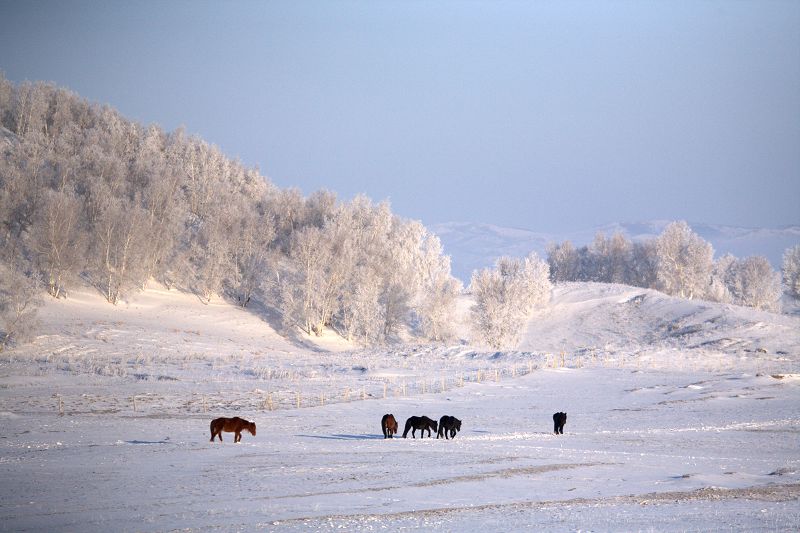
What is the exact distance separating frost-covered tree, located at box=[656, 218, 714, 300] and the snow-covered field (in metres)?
45.1

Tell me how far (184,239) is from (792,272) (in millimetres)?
92906

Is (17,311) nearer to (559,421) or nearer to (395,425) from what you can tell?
(395,425)

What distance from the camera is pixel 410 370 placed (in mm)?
55719

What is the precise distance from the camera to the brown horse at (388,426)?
2791 cm

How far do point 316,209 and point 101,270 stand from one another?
4063cm

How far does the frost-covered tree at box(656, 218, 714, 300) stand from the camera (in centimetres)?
11512

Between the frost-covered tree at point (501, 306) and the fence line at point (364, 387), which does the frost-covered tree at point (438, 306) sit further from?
the fence line at point (364, 387)

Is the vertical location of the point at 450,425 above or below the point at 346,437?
above

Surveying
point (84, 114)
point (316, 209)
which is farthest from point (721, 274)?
point (84, 114)

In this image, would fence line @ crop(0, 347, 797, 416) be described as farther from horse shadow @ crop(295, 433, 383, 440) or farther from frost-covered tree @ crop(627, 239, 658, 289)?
frost-covered tree @ crop(627, 239, 658, 289)

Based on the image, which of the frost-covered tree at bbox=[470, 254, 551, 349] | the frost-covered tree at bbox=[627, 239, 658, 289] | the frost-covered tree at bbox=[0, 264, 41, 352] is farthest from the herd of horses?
the frost-covered tree at bbox=[627, 239, 658, 289]

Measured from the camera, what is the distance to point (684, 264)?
385ft

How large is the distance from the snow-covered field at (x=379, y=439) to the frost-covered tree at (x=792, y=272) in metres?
48.5

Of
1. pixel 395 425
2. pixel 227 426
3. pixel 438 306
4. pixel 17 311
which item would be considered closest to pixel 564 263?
pixel 438 306
